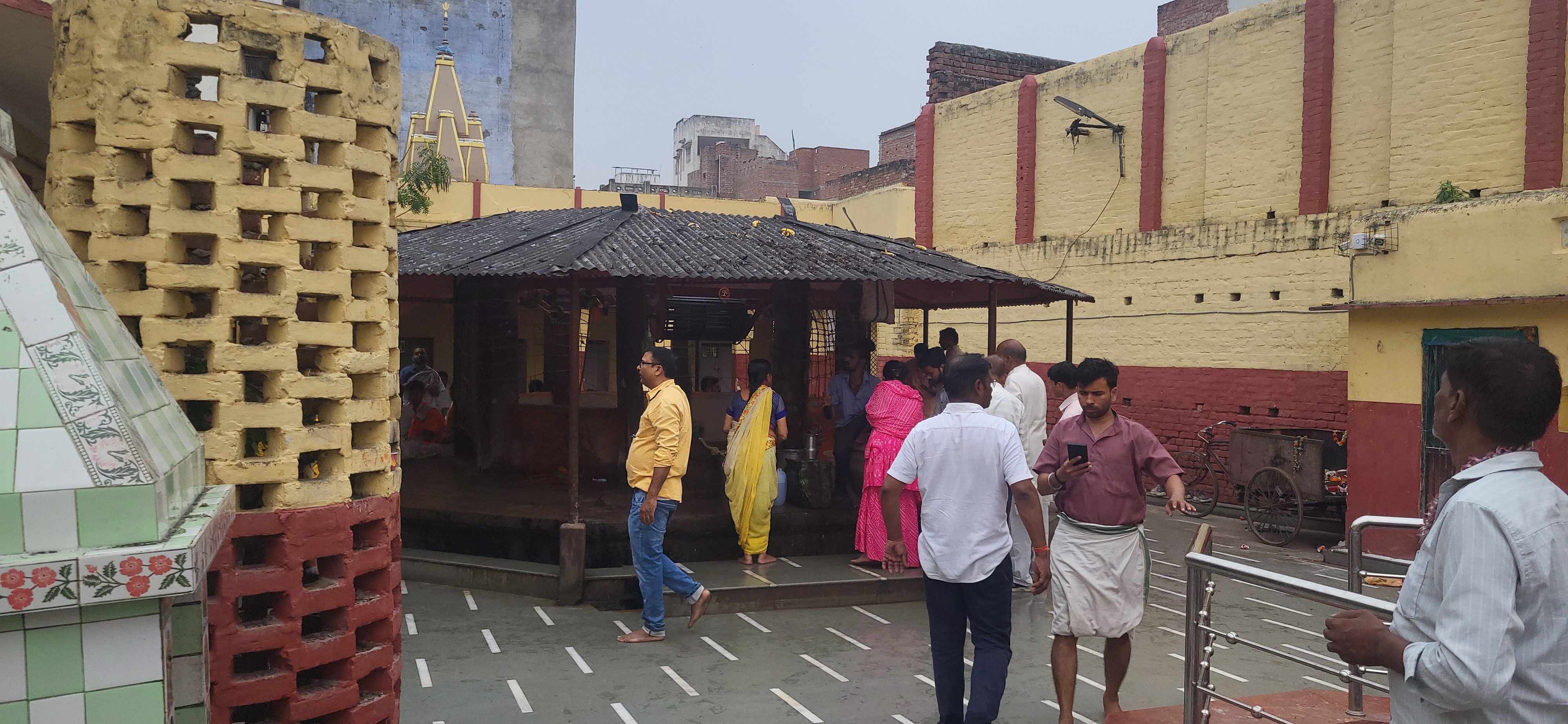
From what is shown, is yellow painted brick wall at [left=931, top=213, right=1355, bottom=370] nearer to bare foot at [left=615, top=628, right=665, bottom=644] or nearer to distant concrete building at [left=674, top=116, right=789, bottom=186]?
bare foot at [left=615, top=628, right=665, bottom=644]

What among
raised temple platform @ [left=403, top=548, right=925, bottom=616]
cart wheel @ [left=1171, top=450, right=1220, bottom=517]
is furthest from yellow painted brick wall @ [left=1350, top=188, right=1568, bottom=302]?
raised temple platform @ [left=403, top=548, right=925, bottom=616]

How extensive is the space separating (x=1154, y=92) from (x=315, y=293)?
1290cm

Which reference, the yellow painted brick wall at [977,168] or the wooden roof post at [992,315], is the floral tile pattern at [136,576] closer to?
the wooden roof post at [992,315]

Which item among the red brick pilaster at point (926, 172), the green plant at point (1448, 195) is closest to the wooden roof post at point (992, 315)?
the green plant at point (1448, 195)

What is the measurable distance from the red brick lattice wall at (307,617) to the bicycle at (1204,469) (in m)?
10.5

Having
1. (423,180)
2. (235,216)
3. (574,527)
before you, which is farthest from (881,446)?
(423,180)

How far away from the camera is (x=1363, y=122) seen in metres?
12.0

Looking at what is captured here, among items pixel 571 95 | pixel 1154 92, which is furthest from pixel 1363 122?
pixel 571 95

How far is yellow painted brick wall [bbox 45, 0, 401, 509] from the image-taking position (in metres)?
3.73

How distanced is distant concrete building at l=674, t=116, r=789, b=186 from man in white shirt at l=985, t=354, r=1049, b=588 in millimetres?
34059

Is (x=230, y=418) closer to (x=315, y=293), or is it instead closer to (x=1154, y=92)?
(x=315, y=293)

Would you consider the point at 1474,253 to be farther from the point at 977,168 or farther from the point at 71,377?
the point at 71,377

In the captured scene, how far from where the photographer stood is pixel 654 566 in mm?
6508

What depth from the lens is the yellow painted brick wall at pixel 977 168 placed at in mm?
16734
